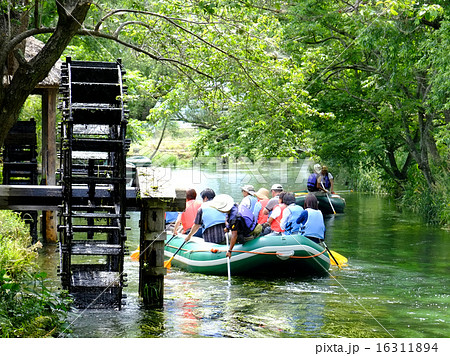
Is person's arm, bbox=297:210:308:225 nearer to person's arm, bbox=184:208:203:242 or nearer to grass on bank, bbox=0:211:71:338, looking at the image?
person's arm, bbox=184:208:203:242

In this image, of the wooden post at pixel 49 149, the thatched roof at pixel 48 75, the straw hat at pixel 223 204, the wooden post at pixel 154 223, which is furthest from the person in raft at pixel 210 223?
the thatched roof at pixel 48 75

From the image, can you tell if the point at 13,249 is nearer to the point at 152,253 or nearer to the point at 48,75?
the point at 152,253

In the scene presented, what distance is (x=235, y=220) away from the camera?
37.9 ft

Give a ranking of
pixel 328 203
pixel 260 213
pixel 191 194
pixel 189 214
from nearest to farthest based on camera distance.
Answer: pixel 191 194 < pixel 189 214 < pixel 260 213 < pixel 328 203

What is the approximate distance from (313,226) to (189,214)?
8.35 feet

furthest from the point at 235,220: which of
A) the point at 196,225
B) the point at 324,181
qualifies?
the point at 324,181


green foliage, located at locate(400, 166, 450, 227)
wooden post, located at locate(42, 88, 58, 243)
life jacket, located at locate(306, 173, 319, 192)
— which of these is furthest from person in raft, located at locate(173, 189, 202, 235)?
life jacket, located at locate(306, 173, 319, 192)

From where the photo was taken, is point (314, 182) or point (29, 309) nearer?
point (29, 309)

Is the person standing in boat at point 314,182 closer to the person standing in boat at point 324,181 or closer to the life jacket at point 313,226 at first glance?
the person standing in boat at point 324,181

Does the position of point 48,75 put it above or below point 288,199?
above

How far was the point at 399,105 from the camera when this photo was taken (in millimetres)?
19688

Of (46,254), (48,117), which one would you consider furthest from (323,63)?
(46,254)

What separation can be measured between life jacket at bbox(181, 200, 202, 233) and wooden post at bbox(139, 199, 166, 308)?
4.36 m

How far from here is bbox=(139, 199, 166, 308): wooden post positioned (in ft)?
27.8
